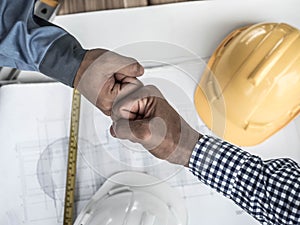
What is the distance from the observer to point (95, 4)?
0.80 m

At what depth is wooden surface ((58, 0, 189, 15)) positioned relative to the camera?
0.79 meters

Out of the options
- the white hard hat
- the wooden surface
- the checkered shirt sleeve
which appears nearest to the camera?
the checkered shirt sleeve

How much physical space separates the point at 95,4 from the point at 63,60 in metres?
0.24

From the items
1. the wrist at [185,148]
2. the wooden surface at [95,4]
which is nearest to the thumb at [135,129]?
the wrist at [185,148]

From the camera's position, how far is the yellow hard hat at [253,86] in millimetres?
687

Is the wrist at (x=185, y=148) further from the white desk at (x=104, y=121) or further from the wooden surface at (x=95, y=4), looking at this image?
the wooden surface at (x=95, y=4)

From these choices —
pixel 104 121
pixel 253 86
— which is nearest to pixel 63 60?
pixel 104 121

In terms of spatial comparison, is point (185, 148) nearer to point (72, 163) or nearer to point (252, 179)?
point (252, 179)

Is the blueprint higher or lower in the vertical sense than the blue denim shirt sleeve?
lower

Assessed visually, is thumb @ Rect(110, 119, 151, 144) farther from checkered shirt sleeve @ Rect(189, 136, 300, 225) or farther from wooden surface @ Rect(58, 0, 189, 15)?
wooden surface @ Rect(58, 0, 189, 15)

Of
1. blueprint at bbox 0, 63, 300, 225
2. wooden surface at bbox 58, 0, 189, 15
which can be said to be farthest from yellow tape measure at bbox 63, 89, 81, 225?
wooden surface at bbox 58, 0, 189, 15

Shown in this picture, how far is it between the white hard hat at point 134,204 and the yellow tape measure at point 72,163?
0.9 inches

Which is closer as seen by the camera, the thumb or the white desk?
the thumb

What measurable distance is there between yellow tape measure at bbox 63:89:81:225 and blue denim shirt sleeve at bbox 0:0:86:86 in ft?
0.50
